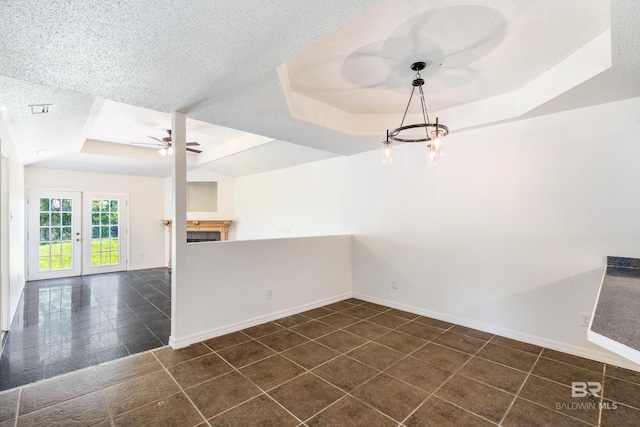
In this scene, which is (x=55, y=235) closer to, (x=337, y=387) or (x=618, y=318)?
(x=337, y=387)

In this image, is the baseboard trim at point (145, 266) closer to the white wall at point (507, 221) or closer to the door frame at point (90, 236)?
the door frame at point (90, 236)

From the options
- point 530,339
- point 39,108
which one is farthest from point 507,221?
point 39,108

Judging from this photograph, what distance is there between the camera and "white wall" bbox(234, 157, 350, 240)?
5211 millimetres

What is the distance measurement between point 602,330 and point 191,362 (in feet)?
9.58

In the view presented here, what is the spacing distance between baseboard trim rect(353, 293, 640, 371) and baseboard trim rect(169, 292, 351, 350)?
100cm

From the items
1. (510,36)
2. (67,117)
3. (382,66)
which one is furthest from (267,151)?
(510,36)

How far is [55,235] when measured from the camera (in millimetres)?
6352

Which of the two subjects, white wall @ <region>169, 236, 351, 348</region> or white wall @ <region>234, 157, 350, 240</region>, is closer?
white wall @ <region>169, 236, 351, 348</region>

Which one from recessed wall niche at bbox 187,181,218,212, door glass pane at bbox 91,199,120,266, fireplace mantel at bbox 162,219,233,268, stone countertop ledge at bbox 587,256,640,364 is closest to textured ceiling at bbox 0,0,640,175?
stone countertop ledge at bbox 587,256,640,364

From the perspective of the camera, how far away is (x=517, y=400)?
7.15 ft

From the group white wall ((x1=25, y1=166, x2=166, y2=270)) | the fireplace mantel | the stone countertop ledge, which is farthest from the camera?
the fireplace mantel

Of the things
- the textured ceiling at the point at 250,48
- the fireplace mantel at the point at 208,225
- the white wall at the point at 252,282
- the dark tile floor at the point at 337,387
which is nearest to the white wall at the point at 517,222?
the textured ceiling at the point at 250,48

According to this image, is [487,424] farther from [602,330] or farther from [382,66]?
[382,66]

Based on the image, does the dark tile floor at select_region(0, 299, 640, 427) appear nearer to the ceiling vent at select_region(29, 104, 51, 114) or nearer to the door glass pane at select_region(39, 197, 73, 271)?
the ceiling vent at select_region(29, 104, 51, 114)
